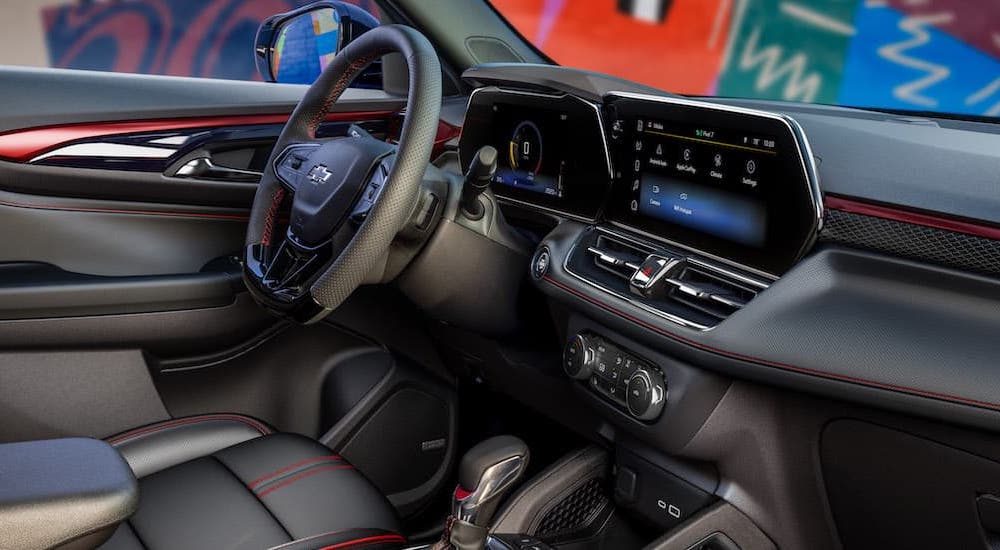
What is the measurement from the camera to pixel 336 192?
1.38 meters

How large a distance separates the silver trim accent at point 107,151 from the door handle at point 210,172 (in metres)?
0.05

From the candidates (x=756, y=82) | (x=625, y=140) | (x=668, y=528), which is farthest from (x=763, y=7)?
(x=668, y=528)

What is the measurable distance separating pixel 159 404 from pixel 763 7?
336 centimetres

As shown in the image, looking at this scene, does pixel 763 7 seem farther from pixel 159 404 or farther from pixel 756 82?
pixel 159 404

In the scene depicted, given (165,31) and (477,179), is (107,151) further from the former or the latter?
(165,31)

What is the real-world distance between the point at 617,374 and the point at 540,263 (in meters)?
0.26

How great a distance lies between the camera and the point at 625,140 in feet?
4.63

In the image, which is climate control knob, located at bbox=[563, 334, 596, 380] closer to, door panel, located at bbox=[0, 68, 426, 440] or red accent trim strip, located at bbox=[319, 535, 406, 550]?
red accent trim strip, located at bbox=[319, 535, 406, 550]

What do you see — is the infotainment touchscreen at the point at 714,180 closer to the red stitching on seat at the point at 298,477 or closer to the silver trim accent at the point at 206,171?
the red stitching on seat at the point at 298,477

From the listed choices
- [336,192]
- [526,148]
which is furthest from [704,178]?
[336,192]

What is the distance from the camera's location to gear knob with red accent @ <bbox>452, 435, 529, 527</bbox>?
1.14 metres

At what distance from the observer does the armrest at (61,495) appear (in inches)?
27.5

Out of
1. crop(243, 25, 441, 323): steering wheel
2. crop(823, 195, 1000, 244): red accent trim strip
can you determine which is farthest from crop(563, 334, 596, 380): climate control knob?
crop(823, 195, 1000, 244): red accent trim strip

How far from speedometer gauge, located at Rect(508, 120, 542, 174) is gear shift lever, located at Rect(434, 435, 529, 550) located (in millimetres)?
636
